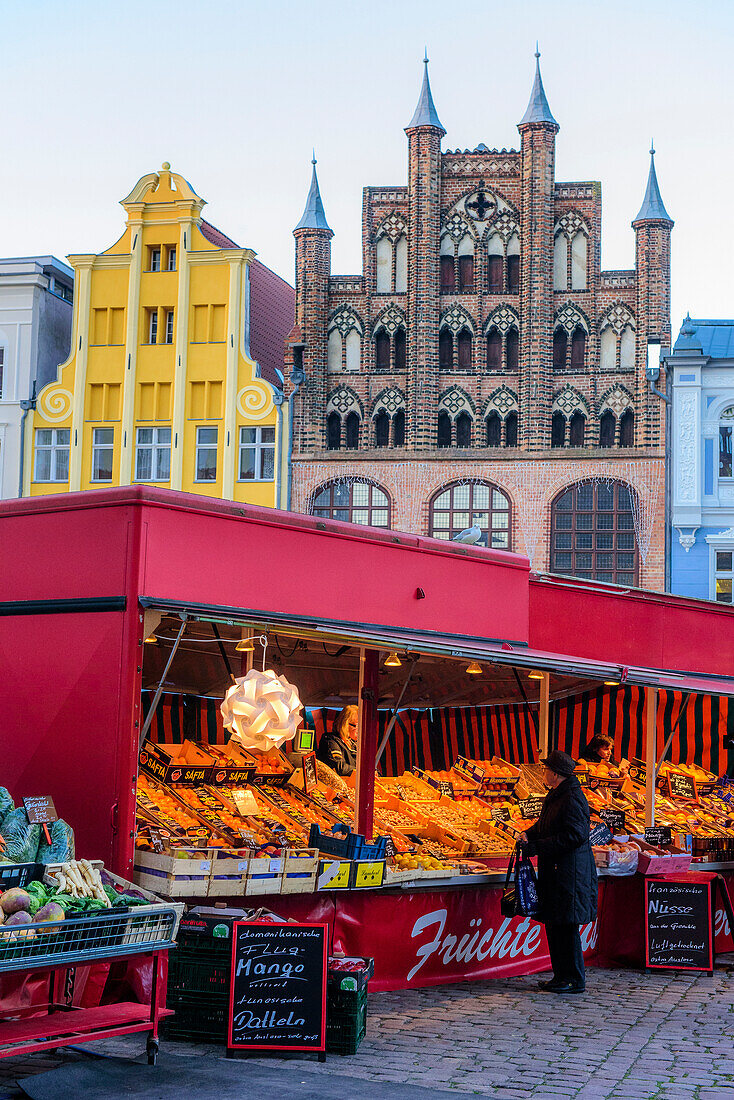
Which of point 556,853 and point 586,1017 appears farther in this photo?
point 556,853

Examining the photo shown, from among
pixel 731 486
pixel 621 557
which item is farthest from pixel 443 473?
pixel 731 486

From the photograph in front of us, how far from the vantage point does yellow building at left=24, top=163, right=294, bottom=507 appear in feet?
85.7

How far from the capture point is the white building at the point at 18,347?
87.5 ft

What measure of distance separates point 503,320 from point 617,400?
9.88ft

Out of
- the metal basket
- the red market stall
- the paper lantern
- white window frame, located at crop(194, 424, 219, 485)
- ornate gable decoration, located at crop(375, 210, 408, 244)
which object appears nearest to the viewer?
the metal basket

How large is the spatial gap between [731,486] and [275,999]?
20.7m

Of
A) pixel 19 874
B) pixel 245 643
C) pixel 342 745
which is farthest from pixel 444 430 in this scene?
pixel 19 874

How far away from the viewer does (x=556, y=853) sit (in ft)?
27.8

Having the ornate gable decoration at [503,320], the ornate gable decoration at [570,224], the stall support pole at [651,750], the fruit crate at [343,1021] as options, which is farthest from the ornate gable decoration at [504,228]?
the fruit crate at [343,1021]

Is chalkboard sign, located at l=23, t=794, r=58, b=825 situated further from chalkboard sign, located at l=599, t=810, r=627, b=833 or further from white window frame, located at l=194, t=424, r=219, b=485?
white window frame, located at l=194, t=424, r=219, b=485

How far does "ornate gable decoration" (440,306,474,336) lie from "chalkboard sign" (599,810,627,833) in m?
18.1

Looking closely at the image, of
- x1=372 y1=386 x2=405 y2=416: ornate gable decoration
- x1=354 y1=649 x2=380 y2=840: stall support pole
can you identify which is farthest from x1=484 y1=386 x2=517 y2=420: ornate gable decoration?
x1=354 y1=649 x2=380 y2=840: stall support pole

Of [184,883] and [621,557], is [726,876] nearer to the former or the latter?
[184,883]

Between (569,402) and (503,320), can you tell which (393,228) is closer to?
(503,320)
